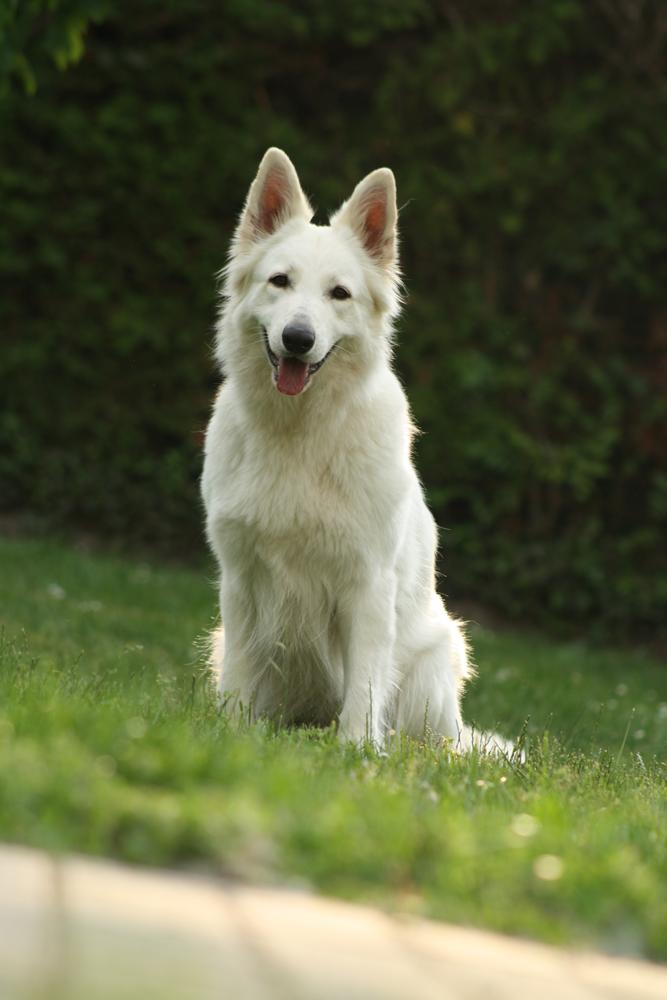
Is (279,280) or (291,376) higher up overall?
(279,280)

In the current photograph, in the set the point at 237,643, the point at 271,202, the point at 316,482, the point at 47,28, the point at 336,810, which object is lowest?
the point at 237,643

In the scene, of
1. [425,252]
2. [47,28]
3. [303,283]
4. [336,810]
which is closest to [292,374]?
[303,283]

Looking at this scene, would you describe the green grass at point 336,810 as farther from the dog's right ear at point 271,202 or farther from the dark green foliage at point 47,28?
the dark green foliage at point 47,28

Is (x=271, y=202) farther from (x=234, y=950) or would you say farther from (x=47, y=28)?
(x=234, y=950)

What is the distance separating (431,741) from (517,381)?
591 cm

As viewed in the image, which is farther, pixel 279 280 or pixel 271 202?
pixel 271 202

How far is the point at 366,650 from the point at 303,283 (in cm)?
129

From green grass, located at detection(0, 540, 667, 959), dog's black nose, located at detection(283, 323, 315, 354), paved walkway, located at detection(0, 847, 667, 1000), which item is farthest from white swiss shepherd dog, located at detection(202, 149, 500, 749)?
paved walkway, located at detection(0, 847, 667, 1000)

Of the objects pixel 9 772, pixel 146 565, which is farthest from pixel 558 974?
pixel 146 565

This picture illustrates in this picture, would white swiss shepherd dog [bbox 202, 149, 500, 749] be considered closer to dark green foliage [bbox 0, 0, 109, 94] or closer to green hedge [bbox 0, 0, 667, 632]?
dark green foliage [bbox 0, 0, 109, 94]

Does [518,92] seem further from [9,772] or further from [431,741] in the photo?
[9,772]

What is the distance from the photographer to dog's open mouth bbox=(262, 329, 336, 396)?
4.99m

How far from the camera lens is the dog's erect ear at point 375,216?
17.7 ft

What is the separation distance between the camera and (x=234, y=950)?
7.50ft
